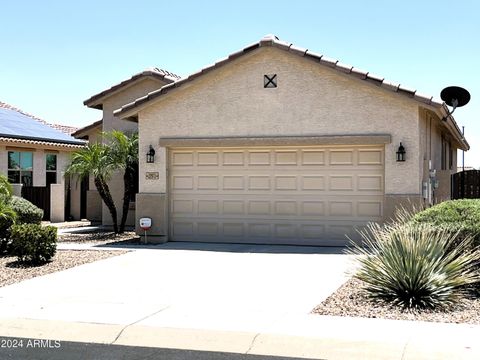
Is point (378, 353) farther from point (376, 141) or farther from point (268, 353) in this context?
point (376, 141)

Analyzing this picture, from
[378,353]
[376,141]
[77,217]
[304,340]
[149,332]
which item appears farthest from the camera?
[77,217]

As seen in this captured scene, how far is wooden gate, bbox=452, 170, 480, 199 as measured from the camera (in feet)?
70.6

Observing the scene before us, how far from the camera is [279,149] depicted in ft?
52.3

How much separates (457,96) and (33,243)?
11.9 meters

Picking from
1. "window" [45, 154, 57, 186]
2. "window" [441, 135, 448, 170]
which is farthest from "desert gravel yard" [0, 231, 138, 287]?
"window" [45, 154, 57, 186]

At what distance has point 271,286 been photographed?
10461 millimetres

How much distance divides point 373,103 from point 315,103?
1346 mm

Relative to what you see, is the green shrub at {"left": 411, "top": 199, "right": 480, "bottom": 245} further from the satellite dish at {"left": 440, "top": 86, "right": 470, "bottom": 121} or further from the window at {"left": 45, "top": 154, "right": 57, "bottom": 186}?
the window at {"left": 45, "top": 154, "right": 57, "bottom": 186}

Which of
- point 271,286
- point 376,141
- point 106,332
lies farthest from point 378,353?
point 376,141

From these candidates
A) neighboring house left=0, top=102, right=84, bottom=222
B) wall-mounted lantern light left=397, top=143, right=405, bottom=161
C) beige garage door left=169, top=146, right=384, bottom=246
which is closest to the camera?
wall-mounted lantern light left=397, top=143, right=405, bottom=161

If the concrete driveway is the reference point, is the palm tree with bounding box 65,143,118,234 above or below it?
above

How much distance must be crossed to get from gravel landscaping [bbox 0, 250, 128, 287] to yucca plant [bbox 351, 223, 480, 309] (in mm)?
5957

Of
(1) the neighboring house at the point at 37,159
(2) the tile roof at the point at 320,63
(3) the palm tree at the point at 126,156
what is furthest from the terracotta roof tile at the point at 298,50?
(1) the neighboring house at the point at 37,159

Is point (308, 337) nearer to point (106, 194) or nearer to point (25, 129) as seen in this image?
point (106, 194)
